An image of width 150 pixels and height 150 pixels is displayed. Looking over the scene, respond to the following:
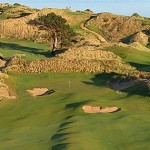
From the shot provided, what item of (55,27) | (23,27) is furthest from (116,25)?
(55,27)

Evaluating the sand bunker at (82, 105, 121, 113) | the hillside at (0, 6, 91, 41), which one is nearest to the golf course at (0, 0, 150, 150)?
the sand bunker at (82, 105, 121, 113)

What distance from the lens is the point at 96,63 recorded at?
5516 centimetres

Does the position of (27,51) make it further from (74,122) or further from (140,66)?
(74,122)

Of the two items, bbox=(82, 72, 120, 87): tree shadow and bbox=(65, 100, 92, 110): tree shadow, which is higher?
bbox=(65, 100, 92, 110): tree shadow

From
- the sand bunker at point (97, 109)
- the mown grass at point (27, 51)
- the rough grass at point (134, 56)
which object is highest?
the sand bunker at point (97, 109)

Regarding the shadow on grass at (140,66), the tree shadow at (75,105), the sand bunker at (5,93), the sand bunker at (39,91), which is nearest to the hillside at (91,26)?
the shadow on grass at (140,66)

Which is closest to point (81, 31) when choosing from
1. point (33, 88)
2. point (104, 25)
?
point (104, 25)

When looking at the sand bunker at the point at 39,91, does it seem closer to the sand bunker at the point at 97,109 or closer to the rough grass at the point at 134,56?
the sand bunker at the point at 97,109

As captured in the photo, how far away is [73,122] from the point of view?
2656 centimetres

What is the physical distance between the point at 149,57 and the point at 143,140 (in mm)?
47663

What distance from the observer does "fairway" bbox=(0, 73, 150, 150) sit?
2159cm

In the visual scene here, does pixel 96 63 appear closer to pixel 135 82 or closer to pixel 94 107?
pixel 135 82

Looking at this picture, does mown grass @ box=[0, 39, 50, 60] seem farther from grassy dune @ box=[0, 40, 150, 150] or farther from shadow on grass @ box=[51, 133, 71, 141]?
shadow on grass @ box=[51, 133, 71, 141]

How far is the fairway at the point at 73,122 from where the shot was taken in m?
21.6
